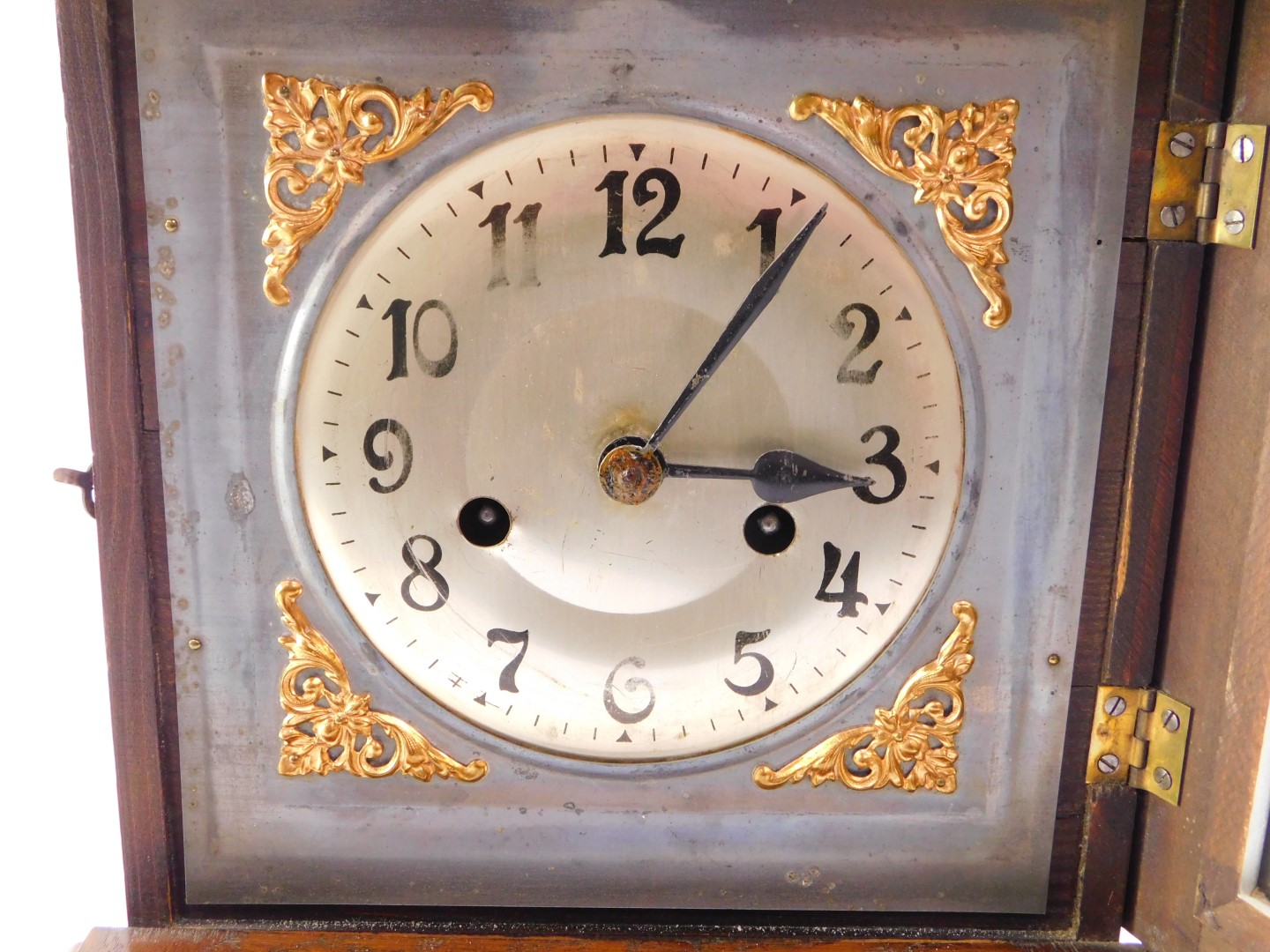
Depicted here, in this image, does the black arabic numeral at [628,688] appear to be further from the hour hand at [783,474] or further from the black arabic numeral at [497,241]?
the black arabic numeral at [497,241]

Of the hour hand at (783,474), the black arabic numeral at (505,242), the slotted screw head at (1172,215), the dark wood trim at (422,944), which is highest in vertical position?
the slotted screw head at (1172,215)

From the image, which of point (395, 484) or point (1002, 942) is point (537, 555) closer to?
point (395, 484)

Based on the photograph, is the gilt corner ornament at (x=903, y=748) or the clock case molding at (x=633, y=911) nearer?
the clock case molding at (x=633, y=911)

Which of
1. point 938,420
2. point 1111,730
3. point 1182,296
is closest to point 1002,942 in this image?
point 1111,730

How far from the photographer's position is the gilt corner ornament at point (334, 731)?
89 cm

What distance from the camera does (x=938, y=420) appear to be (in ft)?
2.81

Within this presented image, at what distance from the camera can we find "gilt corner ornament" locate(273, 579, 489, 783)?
0.89 meters

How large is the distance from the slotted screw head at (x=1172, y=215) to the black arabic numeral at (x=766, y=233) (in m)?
0.32

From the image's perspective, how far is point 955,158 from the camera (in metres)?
0.81

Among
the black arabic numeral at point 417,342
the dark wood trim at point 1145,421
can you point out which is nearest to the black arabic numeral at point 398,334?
the black arabic numeral at point 417,342

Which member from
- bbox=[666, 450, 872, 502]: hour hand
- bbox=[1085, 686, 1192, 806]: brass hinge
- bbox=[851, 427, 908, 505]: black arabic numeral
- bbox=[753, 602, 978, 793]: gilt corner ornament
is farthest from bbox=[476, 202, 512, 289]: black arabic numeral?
bbox=[1085, 686, 1192, 806]: brass hinge

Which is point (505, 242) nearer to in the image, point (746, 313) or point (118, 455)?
point (746, 313)

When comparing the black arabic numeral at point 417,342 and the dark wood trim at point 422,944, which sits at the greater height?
the black arabic numeral at point 417,342

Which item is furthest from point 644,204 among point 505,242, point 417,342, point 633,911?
point 633,911
